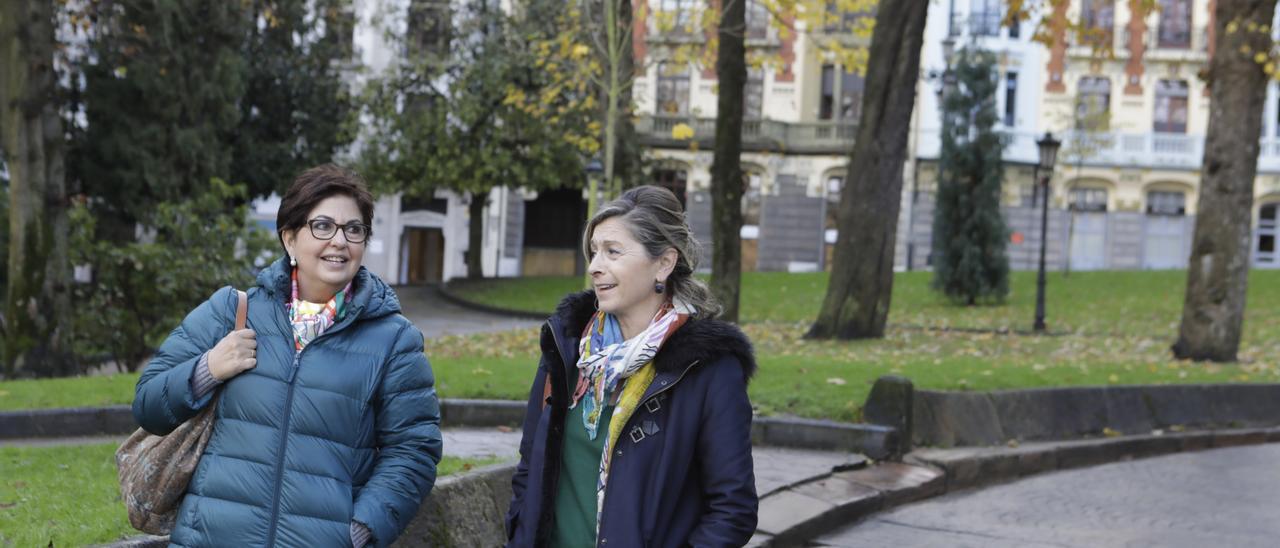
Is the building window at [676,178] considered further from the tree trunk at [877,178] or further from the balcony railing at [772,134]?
the tree trunk at [877,178]

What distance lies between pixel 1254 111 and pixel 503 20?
24147 millimetres

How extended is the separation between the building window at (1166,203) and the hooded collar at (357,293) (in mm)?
48155

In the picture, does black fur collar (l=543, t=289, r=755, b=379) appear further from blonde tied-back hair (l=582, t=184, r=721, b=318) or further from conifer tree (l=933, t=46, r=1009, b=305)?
conifer tree (l=933, t=46, r=1009, b=305)

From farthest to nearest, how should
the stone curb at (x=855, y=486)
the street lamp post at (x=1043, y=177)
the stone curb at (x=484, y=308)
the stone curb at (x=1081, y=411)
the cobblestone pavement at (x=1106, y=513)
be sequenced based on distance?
the stone curb at (x=484, y=308), the street lamp post at (x=1043, y=177), the stone curb at (x=1081, y=411), the cobblestone pavement at (x=1106, y=513), the stone curb at (x=855, y=486)

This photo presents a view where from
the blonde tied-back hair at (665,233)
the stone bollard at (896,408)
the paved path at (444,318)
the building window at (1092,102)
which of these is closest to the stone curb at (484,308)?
the paved path at (444,318)

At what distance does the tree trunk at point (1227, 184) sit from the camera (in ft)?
51.6

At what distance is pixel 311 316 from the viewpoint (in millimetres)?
3758

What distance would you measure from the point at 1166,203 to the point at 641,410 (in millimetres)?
48379

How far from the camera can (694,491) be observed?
383 cm

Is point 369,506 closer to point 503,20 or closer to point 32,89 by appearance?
point 32,89

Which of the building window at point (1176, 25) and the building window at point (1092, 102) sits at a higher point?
the building window at point (1176, 25)

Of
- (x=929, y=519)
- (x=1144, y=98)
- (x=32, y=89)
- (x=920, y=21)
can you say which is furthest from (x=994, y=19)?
(x=929, y=519)

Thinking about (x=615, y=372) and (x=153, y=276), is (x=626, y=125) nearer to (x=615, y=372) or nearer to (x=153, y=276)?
(x=153, y=276)

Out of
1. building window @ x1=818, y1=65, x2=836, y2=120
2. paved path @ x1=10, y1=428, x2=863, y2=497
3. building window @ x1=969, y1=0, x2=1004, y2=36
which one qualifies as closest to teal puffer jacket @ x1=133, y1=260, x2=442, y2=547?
paved path @ x1=10, y1=428, x2=863, y2=497
